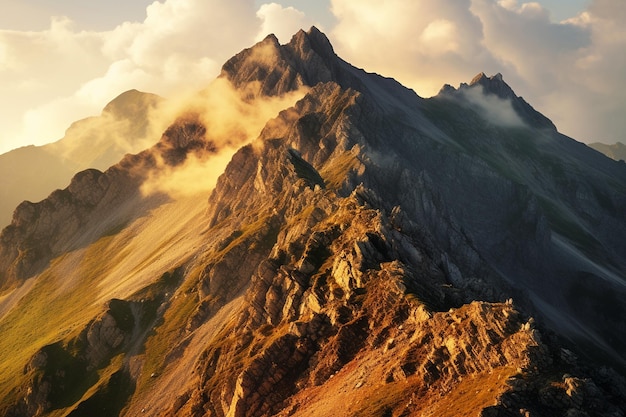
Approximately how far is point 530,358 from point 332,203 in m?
90.3

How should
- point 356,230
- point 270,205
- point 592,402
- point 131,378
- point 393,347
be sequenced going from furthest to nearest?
point 270,205
point 131,378
point 356,230
point 393,347
point 592,402

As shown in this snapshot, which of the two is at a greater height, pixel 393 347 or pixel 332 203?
pixel 332 203

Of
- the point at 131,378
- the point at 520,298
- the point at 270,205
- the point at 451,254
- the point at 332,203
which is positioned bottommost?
the point at 520,298

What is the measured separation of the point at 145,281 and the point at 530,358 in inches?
6291

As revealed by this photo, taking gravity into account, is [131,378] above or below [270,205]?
below

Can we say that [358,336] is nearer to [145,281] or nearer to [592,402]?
[592,402]

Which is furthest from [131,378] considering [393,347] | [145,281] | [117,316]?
[393,347]

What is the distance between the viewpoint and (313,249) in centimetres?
11381

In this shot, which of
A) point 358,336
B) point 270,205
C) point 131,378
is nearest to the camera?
point 358,336

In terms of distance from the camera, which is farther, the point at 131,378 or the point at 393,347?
the point at 131,378

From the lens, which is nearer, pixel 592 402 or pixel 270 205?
pixel 592 402

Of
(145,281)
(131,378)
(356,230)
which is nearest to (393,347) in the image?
(356,230)

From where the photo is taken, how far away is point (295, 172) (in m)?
186

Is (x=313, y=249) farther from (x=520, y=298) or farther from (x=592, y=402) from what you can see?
(x=520, y=298)
